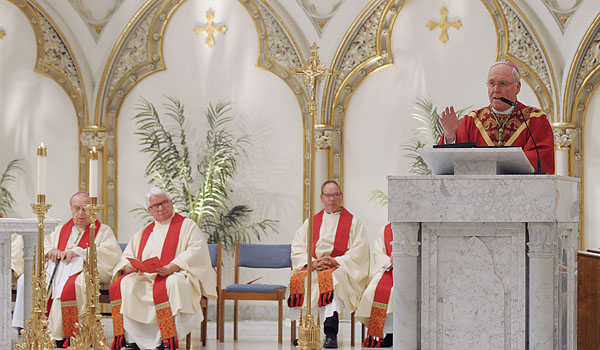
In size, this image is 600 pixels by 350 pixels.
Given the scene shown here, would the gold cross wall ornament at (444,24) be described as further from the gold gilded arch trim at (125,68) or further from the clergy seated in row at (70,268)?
the clergy seated in row at (70,268)

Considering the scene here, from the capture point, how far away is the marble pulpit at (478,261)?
373cm

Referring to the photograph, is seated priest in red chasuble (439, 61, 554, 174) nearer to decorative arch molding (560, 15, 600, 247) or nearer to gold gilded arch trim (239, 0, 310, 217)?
decorative arch molding (560, 15, 600, 247)

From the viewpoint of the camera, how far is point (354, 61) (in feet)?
32.2

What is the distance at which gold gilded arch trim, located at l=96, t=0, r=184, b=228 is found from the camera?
10.1 metres

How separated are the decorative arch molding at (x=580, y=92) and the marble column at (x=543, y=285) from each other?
5.77 m

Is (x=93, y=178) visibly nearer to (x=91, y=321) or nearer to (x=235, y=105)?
(x=91, y=321)

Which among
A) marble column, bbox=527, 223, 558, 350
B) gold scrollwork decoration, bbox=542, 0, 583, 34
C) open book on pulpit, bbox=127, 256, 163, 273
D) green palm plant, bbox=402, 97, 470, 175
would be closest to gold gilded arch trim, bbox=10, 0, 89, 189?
open book on pulpit, bbox=127, 256, 163, 273

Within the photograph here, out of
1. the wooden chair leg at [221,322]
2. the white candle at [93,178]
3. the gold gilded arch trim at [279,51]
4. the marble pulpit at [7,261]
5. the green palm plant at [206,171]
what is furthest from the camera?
the gold gilded arch trim at [279,51]

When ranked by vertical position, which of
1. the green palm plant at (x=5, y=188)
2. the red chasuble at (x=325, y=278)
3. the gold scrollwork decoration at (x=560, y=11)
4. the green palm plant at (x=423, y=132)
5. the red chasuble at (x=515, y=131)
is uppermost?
the gold scrollwork decoration at (x=560, y=11)

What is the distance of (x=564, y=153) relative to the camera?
9.16m

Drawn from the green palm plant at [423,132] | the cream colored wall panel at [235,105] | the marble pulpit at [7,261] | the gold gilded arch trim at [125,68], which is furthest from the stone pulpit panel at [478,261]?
the gold gilded arch trim at [125,68]

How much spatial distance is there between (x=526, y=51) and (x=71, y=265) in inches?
220

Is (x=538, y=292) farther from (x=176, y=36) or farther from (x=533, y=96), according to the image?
(x=176, y=36)

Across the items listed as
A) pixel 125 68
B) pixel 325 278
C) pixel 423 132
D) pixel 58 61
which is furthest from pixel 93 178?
pixel 58 61
